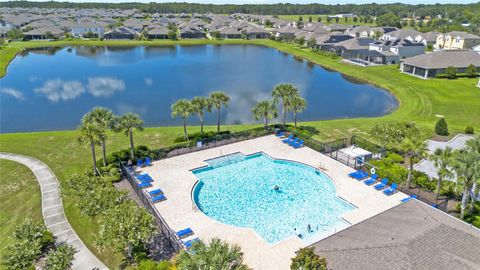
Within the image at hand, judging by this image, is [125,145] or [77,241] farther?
→ [125,145]

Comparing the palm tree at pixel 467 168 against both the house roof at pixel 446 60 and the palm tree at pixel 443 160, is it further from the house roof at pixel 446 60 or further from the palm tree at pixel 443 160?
the house roof at pixel 446 60

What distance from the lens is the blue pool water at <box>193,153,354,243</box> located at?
28.7 m

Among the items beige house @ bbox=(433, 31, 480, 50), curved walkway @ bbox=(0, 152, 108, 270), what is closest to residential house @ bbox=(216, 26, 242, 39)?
beige house @ bbox=(433, 31, 480, 50)

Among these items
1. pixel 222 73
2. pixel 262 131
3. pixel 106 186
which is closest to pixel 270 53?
pixel 222 73

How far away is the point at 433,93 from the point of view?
68.1 metres

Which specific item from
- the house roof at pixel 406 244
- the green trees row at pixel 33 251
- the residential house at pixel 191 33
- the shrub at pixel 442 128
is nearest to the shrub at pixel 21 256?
the green trees row at pixel 33 251

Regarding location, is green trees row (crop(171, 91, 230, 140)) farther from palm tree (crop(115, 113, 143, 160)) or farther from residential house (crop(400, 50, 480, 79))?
residential house (crop(400, 50, 480, 79))

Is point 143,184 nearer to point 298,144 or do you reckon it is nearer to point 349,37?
point 298,144

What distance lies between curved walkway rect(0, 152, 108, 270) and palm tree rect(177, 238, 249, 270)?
8.82m

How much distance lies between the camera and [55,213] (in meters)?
28.8

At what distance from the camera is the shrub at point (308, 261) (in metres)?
19.5

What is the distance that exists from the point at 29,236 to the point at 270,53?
103m

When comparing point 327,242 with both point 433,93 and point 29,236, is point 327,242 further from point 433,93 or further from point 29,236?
point 433,93

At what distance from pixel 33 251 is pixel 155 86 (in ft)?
174
